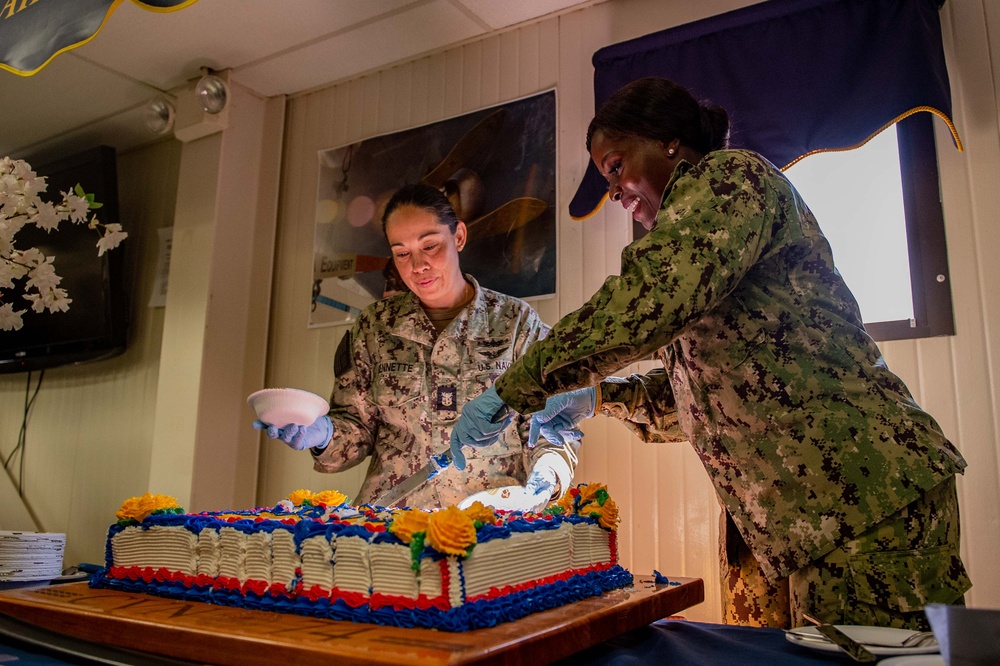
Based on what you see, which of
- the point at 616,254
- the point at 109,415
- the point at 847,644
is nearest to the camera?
the point at 847,644

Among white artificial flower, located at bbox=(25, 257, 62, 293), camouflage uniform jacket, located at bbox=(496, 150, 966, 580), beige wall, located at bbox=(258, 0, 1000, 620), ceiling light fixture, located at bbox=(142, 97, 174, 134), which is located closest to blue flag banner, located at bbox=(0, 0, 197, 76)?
white artificial flower, located at bbox=(25, 257, 62, 293)

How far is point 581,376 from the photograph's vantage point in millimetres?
1229

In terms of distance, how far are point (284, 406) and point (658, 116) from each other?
111cm

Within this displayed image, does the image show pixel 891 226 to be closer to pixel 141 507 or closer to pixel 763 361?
pixel 763 361

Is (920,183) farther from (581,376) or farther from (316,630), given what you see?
(316,630)

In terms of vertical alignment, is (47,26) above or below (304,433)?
above

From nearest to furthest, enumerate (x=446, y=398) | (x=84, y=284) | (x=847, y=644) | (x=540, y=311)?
(x=847, y=644) → (x=446, y=398) → (x=540, y=311) → (x=84, y=284)

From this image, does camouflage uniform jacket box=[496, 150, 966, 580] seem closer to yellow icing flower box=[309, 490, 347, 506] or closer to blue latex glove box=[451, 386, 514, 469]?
blue latex glove box=[451, 386, 514, 469]

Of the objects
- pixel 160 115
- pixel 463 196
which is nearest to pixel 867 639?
pixel 463 196

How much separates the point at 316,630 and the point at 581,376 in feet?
1.79

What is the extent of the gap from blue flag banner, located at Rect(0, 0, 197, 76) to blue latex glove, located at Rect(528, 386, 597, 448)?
3.94 feet

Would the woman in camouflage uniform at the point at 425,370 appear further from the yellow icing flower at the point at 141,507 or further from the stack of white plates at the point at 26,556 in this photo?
the stack of white plates at the point at 26,556

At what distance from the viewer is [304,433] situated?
6.92ft

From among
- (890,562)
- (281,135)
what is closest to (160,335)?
(281,135)
